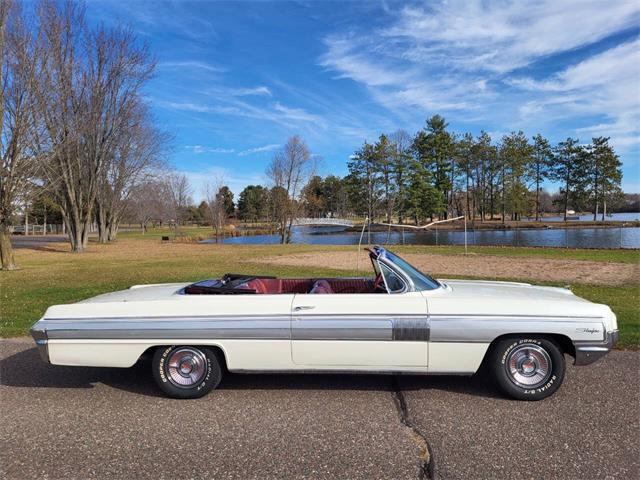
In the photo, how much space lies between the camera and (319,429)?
11.4 feet

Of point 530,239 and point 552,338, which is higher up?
point 552,338

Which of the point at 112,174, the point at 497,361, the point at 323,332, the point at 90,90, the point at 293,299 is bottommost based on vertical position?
the point at 497,361

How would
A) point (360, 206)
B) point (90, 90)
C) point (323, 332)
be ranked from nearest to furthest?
1. point (323, 332)
2. point (90, 90)
3. point (360, 206)

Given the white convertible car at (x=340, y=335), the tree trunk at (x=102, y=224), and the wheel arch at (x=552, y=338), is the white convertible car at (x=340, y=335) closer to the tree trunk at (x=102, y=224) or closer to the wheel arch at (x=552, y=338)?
the wheel arch at (x=552, y=338)

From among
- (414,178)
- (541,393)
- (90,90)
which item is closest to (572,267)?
(541,393)

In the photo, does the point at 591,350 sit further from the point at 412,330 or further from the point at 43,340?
the point at 43,340

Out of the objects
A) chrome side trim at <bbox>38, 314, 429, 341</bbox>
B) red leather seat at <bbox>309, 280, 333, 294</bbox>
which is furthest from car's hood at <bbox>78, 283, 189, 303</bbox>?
red leather seat at <bbox>309, 280, 333, 294</bbox>

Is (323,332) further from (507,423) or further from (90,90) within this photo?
(90,90)

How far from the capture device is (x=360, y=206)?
212 feet

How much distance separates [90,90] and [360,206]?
43.0 metres

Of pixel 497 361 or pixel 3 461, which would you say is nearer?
pixel 3 461

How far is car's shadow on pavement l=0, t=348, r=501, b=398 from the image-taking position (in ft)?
14.2

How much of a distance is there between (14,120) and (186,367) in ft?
52.2

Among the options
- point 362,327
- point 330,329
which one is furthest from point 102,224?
point 362,327
